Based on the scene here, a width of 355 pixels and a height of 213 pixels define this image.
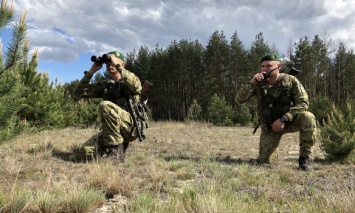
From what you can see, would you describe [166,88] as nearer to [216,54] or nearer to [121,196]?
[216,54]

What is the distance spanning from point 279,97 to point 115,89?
8.35ft

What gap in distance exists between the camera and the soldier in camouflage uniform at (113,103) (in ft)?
16.8

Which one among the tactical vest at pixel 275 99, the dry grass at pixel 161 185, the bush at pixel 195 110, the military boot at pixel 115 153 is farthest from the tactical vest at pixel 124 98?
the bush at pixel 195 110

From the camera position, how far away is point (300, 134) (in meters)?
5.22

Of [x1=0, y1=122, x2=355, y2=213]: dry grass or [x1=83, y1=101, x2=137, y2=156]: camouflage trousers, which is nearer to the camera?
[x1=0, y1=122, x2=355, y2=213]: dry grass

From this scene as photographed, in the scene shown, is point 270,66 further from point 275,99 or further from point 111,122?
point 111,122

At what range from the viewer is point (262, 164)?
531 centimetres

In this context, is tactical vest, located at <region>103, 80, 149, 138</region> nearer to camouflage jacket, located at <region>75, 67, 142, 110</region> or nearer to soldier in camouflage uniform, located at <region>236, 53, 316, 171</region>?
camouflage jacket, located at <region>75, 67, 142, 110</region>

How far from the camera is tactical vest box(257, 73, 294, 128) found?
537 centimetres

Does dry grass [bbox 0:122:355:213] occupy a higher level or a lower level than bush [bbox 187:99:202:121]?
lower

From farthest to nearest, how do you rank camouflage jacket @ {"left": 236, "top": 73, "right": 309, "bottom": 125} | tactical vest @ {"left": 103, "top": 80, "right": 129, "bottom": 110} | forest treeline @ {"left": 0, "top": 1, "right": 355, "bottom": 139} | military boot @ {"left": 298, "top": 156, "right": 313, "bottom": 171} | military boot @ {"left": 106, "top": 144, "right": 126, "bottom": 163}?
forest treeline @ {"left": 0, "top": 1, "right": 355, "bottom": 139} < tactical vest @ {"left": 103, "top": 80, "right": 129, "bottom": 110} < camouflage jacket @ {"left": 236, "top": 73, "right": 309, "bottom": 125} < military boot @ {"left": 106, "top": 144, "right": 126, "bottom": 163} < military boot @ {"left": 298, "top": 156, "right": 313, "bottom": 171}

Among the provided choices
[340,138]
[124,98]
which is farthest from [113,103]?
[340,138]

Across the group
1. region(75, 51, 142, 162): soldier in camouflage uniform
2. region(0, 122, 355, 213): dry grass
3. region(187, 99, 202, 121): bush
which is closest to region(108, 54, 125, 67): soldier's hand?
region(75, 51, 142, 162): soldier in camouflage uniform

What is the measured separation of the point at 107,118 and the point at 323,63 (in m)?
39.1
